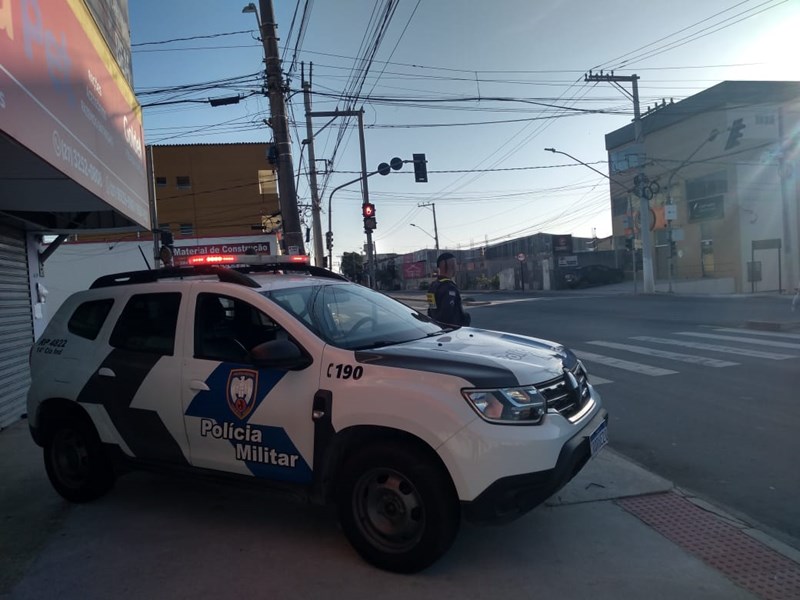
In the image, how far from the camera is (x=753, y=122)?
137 feet

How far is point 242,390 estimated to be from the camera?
3.92m

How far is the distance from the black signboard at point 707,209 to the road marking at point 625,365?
3574cm

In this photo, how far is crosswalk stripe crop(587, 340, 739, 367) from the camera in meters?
10.1

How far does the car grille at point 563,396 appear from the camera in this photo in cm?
350

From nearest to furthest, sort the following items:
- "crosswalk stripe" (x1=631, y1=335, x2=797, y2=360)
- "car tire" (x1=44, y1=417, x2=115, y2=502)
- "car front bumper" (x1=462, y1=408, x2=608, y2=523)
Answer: "car front bumper" (x1=462, y1=408, x2=608, y2=523)
"car tire" (x1=44, y1=417, x2=115, y2=502)
"crosswalk stripe" (x1=631, y1=335, x2=797, y2=360)

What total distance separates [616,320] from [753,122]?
3209 cm

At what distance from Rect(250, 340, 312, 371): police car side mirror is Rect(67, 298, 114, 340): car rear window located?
5.99ft

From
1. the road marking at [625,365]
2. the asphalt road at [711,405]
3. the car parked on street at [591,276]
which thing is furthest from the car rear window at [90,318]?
the car parked on street at [591,276]

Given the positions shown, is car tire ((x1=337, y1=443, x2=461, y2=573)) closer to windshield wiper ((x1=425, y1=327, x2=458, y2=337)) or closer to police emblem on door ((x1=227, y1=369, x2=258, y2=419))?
police emblem on door ((x1=227, y1=369, x2=258, y2=419))

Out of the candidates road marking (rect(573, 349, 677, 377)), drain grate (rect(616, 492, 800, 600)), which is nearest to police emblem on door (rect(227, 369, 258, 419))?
drain grate (rect(616, 492, 800, 600))

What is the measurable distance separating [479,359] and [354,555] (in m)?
1.46

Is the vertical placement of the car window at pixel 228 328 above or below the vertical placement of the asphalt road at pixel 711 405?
above

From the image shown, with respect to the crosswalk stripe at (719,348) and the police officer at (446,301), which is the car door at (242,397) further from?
the crosswalk stripe at (719,348)

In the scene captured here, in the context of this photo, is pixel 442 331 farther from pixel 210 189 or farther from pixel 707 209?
pixel 707 209
